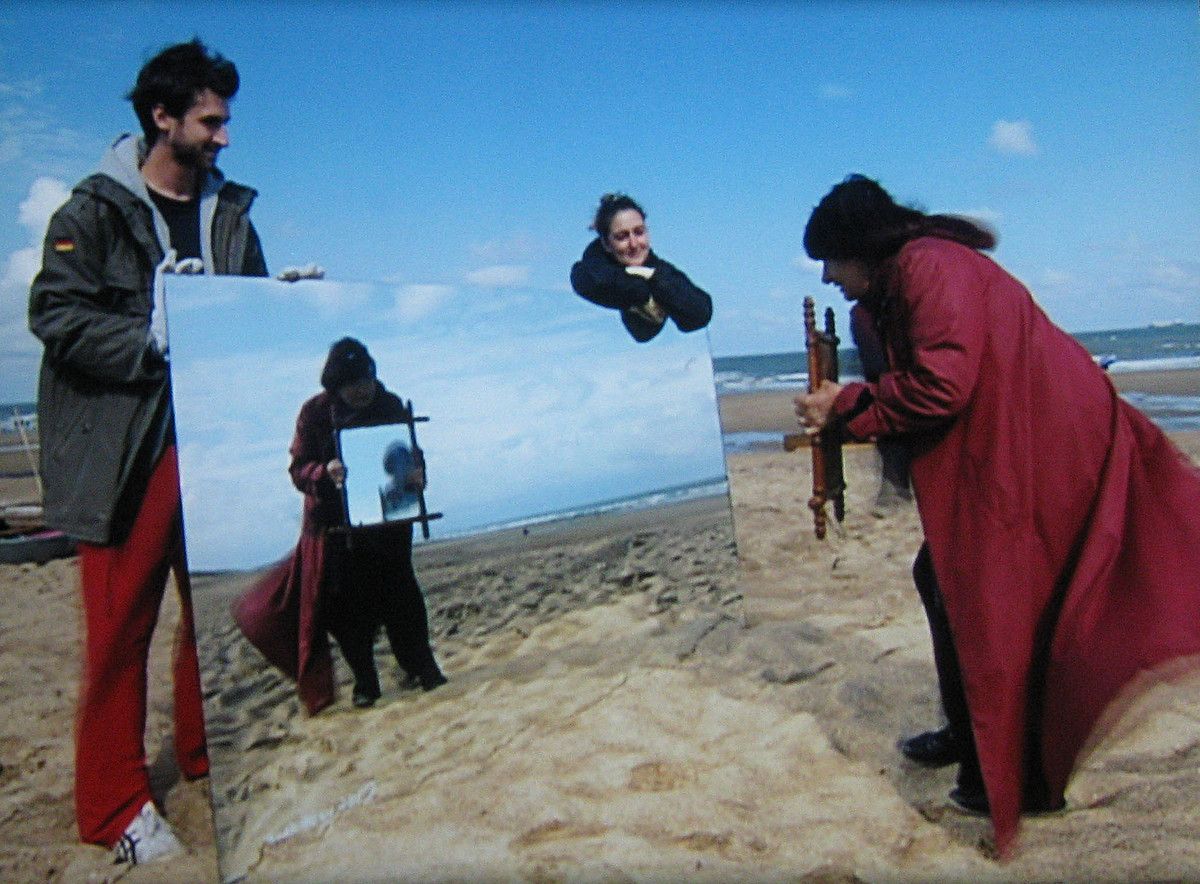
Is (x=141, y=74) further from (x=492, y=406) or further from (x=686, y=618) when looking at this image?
(x=686, y=618)

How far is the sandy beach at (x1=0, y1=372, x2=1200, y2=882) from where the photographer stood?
245 centimetres

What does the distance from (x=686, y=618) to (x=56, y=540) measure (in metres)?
5.32

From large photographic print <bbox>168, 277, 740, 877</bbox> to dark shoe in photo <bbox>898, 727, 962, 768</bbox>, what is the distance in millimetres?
837

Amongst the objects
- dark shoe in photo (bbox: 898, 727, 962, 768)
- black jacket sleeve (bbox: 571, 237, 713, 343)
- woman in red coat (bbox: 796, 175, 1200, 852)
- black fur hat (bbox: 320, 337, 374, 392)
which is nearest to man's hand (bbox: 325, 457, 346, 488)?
black fur hat (bbox: 320, 337, 374, 392)

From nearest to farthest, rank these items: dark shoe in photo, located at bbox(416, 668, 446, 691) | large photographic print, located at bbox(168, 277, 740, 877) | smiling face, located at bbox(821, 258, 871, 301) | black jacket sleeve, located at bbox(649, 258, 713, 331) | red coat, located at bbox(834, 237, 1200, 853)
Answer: red coat, located at bbox(834, 237, 1200, 853) → large photographic print, located at bbox(168, 277, 740, 877) → smiling face, located at bbox(821, 258, 871, 301) → dark shoe in photo, located at bbox(416, 668, 446, 691) → black jacket sleeve, located at bbox(649, 258, 713, 331)

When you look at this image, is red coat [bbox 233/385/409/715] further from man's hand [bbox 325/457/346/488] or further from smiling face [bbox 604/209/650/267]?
smiling face [bbox 604/209/650/267]

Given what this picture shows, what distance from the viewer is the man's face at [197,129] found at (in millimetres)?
2623

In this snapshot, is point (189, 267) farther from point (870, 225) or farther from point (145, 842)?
point (870, 225)

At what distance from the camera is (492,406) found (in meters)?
3.07

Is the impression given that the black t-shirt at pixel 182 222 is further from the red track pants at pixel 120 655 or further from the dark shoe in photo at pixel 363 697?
the dark shoe in photo at pixel 363 697

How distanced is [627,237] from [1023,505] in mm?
1656

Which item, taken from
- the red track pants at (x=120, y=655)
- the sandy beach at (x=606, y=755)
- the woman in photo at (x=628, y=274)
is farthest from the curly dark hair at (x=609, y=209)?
the red track pants at (x=120, y=655)

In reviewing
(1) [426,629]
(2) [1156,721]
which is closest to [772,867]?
(1) [426,629]

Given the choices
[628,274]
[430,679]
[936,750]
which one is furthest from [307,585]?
[936,750]
